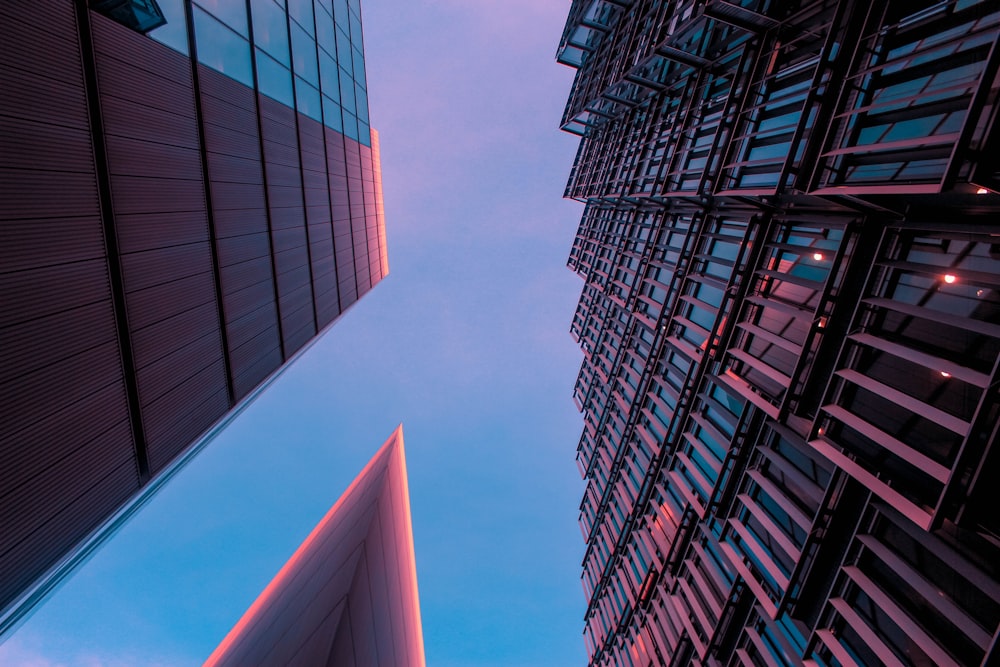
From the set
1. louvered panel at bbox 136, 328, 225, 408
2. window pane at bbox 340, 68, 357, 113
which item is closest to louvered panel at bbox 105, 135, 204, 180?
louvered panel at bbox 136, 328, 225, 408

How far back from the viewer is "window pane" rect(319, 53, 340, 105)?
74.8 ft

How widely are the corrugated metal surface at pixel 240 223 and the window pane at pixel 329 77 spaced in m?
8.72

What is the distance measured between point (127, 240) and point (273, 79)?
10.8m

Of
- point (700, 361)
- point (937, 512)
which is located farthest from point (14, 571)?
point (700, 361)

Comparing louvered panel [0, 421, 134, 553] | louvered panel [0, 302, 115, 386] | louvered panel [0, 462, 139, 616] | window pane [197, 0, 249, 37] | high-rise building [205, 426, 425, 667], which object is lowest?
high-rise building [205, 426, 425, 667]

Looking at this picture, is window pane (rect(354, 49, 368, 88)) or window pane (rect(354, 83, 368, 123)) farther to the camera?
window pane (rect(354, 83, 368, 123))

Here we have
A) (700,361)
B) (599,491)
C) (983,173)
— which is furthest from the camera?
(599,491)

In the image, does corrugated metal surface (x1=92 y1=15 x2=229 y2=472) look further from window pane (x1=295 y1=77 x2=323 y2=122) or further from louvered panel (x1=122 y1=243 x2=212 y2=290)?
window pane (x1=295 y1=77 x2=323 y2=122)

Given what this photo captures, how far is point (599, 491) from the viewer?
39281 millimetres

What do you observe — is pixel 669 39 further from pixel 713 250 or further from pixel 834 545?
pixel 834 545

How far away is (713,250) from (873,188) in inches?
485

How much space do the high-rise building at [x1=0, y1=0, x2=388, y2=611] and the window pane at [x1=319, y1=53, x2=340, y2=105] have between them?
3913 mm

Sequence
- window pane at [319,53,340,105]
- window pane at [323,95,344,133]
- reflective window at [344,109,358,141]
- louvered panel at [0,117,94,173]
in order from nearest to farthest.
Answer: louvered panel at [0,117,94,173] < window pane at [319,53,340,105] < window pane at [323,95,344,133] < reflective window at [344,109,358,141]

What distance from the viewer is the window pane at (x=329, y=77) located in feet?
74.8
